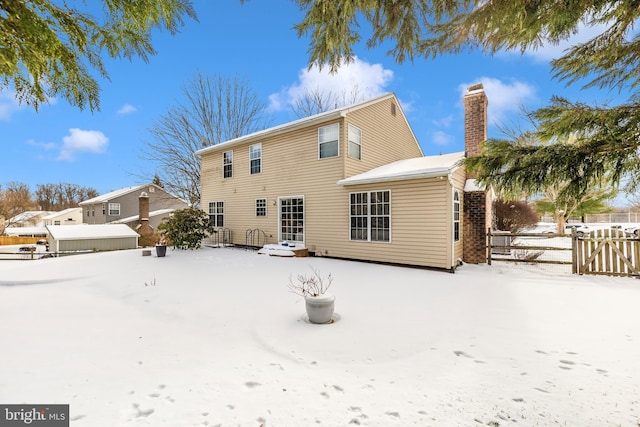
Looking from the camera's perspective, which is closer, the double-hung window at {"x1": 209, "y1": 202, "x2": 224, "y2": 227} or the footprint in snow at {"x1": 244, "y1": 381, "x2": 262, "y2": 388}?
the footprint in snow at {"x1": 244, "y1": 381, "x2": 262, "y2": 388}

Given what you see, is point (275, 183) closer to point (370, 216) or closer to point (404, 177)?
point (370, 216)

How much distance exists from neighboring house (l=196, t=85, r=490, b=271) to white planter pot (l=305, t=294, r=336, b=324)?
18.2 feet

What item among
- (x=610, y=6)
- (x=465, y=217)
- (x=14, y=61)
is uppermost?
(x=610, y=6)

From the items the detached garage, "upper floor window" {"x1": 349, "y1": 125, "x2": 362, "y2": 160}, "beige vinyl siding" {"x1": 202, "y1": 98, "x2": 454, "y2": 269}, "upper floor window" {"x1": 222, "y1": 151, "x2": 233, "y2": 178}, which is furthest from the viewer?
the detached garage

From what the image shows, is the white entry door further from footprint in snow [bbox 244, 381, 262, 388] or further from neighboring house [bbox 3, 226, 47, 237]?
neighboring house [bbox 3, 226, 47, 237]

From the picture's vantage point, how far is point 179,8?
3564 millimetres

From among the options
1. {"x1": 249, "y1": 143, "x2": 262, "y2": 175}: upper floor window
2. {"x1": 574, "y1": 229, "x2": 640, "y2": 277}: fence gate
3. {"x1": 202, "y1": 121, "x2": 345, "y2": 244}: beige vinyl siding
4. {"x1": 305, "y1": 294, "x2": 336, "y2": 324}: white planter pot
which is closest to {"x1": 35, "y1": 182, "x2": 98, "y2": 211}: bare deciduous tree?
{"x1": 202, "y1": 121, "x2": 345, "y2": 244}: beige vinyl siding

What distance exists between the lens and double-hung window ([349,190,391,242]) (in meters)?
9.69

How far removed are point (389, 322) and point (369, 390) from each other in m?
1.86

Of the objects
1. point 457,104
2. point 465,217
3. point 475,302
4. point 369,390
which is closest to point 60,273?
point 369,390

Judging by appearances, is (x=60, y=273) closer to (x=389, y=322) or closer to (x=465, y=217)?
(x=389, y=322)

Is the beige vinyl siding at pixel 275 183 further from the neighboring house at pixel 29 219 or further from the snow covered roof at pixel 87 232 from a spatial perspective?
the neighboring house at pixel 29 219

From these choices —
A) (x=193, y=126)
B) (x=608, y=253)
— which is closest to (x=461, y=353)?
(x=608, y=253)

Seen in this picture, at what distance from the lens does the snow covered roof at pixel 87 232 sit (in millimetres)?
19250
